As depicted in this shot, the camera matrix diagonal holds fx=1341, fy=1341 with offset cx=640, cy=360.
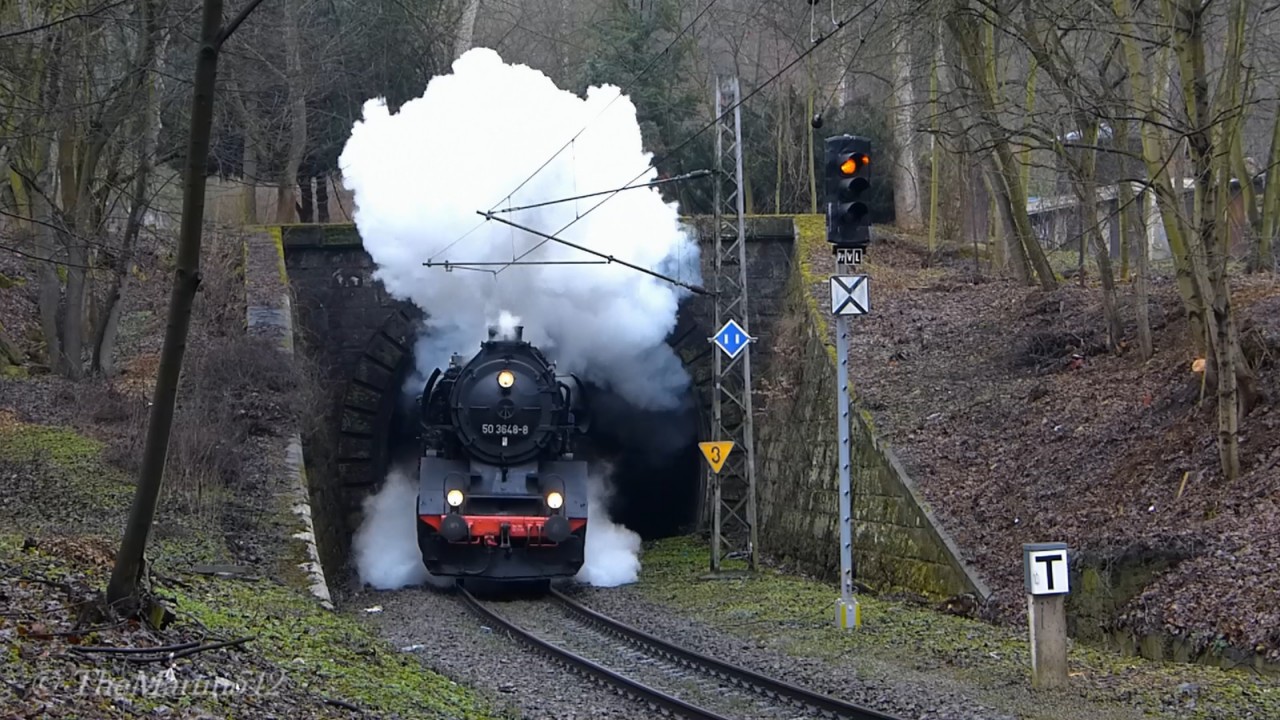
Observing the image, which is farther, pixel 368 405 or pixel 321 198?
pixel 321 198

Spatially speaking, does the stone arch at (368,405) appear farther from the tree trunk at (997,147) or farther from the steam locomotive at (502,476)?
the tree trunk at (997,147)

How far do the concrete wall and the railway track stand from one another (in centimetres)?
373

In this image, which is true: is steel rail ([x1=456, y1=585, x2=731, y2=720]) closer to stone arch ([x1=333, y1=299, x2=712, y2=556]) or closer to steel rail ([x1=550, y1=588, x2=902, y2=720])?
steel rail ([x1=550, y1=588, x2=902, y2=720])

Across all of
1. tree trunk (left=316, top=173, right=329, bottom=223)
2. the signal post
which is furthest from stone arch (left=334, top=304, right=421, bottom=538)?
the signal post

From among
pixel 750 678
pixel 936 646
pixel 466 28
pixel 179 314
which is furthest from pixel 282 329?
pixel 179 314

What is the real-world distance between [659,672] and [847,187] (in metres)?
5.09

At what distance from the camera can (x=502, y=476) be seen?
19.7 m

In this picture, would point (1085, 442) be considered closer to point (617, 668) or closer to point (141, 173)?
point (617, 668)

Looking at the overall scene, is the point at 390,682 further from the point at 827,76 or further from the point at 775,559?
the point at 827,76

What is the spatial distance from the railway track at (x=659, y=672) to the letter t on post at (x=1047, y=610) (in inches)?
65.9

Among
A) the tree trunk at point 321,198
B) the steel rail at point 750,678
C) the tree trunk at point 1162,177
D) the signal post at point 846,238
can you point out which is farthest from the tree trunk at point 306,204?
the tree trunk at point 1162,177

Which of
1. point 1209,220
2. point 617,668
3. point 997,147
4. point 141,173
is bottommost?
point 617,668

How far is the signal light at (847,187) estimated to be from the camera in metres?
13.2

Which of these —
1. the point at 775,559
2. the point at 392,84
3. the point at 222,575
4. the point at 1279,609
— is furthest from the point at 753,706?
the point at 392,84
